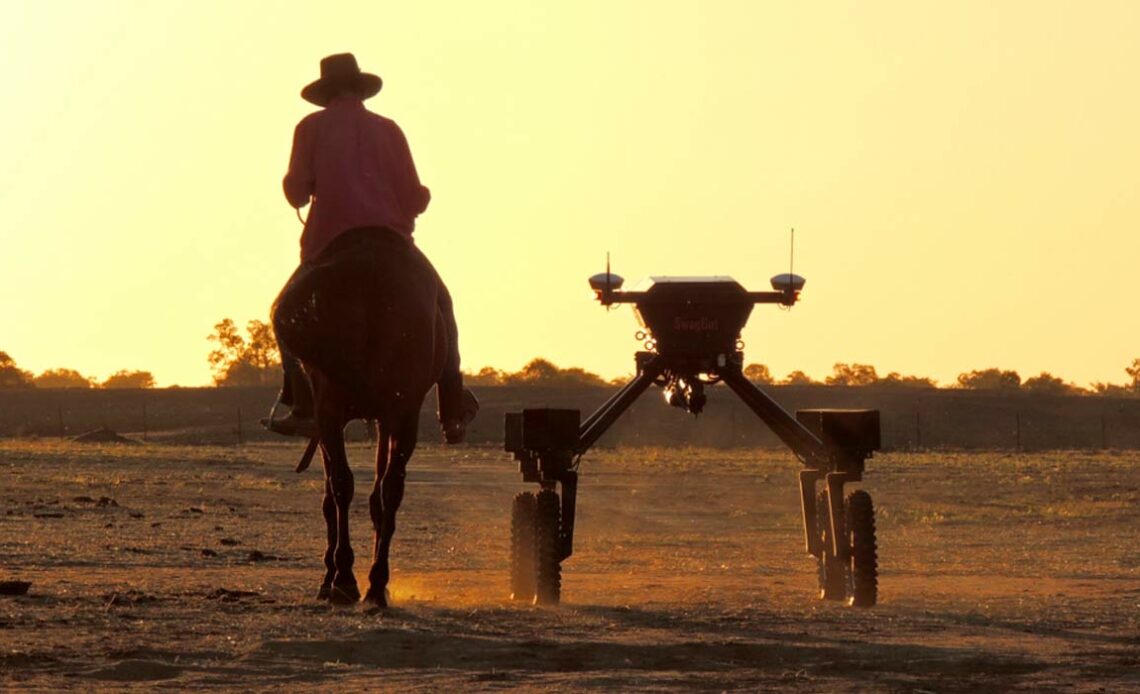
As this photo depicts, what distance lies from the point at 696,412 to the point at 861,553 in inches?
81.2

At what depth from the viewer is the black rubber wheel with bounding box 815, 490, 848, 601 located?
50.9ft

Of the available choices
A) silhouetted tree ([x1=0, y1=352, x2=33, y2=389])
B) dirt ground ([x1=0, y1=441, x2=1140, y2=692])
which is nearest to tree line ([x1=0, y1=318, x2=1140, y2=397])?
silhouetted tree ([x1=0, y1=352, x2=33, y2=389])

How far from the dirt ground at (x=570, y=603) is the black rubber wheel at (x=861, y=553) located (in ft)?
0.81

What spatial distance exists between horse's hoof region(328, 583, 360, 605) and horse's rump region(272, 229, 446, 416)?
1031 millimetres

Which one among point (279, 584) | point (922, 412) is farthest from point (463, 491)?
point (922, 412)

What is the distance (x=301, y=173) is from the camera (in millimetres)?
14469

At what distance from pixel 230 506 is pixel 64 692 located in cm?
2216

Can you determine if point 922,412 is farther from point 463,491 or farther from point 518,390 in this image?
point 463,491

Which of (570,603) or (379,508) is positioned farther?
(570,603)

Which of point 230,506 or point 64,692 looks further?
point 230,506

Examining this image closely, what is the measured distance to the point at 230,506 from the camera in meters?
31.9

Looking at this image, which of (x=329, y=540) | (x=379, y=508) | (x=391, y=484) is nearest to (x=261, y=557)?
(x=329, y=540)

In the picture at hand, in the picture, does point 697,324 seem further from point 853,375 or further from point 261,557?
point 853,375

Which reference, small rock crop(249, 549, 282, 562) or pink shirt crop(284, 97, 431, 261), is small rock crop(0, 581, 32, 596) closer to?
pink shirt crop(284, 97, 431, 261)
